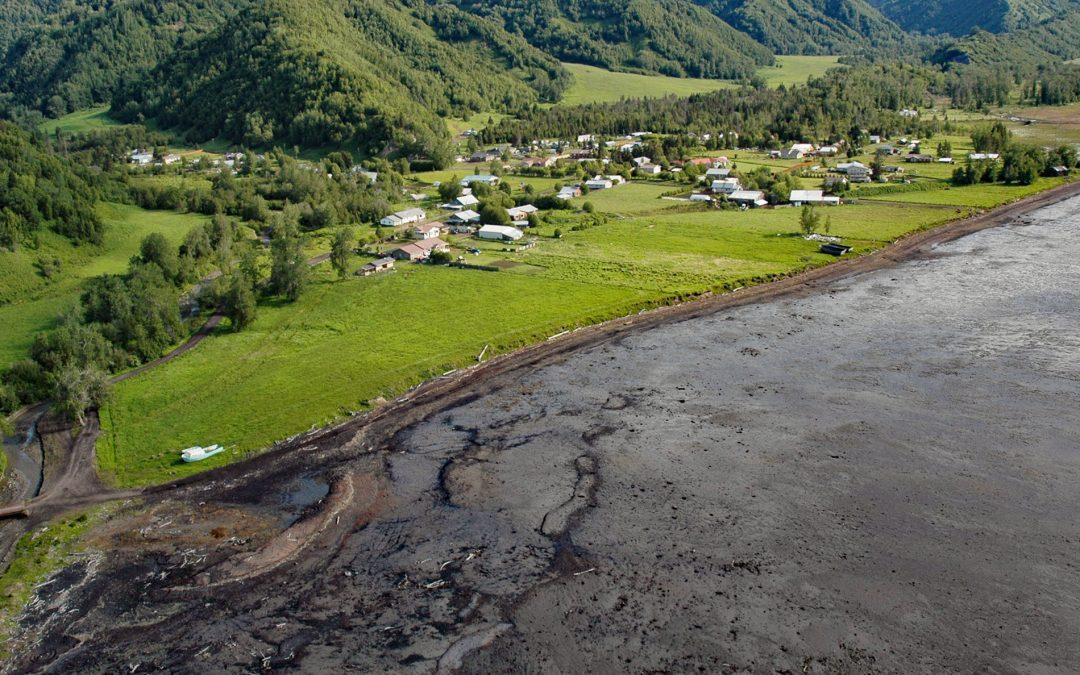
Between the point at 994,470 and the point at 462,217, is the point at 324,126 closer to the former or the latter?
the point at 462,217

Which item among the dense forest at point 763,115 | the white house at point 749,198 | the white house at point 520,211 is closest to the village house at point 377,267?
the white house at point 520,211

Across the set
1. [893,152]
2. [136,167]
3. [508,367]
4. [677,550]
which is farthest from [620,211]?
[136,167]

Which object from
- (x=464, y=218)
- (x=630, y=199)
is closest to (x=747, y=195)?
(x=630, y=199)

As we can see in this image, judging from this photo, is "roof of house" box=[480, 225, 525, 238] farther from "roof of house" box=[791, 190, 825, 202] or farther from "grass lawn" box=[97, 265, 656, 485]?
"roof of house" box=[791, 190, 825, 202]

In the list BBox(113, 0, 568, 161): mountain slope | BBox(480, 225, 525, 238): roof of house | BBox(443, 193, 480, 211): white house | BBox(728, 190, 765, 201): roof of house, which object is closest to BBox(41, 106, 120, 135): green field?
BBox(113, 0, 568, 161): mountain slope

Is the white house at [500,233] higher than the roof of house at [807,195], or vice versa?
the roof of house at [807,195]

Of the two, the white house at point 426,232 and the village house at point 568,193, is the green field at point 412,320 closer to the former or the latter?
the white house at point 426,232

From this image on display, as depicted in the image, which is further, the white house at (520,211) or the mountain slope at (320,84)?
the mountain slope at (320,84)

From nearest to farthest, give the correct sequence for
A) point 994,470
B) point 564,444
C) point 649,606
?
point 649,606 < point 994,470 < point 564,444
